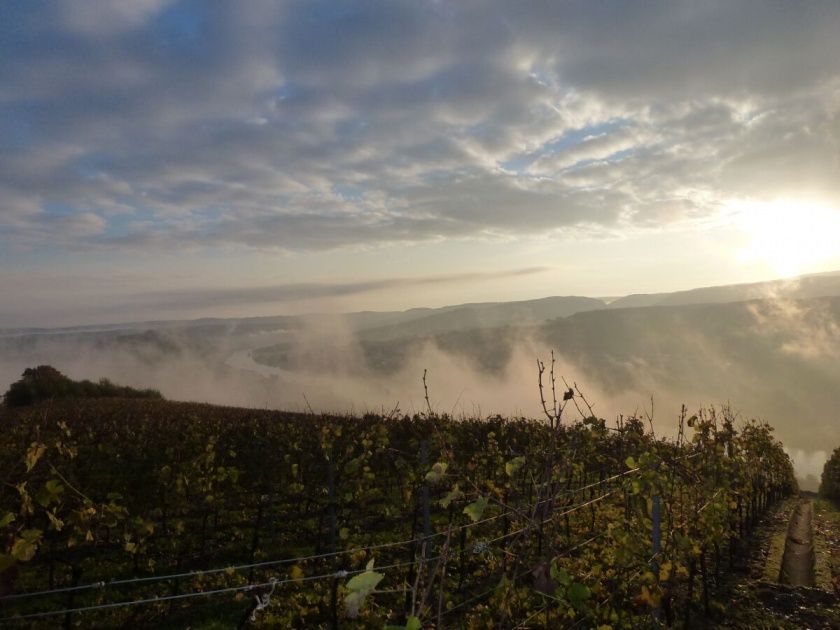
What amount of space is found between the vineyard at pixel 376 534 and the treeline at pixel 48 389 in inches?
890

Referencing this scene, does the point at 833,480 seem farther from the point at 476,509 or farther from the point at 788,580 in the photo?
the point at 476,509

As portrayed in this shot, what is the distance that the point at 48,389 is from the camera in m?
40.9

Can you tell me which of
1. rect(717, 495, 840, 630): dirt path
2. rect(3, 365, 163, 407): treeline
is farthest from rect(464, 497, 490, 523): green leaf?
rect(3, 365, 163, 407): treeline

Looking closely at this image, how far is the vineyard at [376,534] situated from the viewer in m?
5.16

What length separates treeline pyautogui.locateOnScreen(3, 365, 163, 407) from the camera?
4069cm

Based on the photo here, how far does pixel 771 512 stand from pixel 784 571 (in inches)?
448

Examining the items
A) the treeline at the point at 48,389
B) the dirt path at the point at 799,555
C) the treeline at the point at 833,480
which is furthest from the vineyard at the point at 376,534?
the treeline at the point at 48,389

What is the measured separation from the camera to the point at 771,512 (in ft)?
74.3

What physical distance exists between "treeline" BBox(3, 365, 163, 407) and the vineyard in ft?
74.2

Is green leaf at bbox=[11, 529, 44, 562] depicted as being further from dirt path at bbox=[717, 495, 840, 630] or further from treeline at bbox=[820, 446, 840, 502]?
treeline at bbox=[820, 446, 840, 502]

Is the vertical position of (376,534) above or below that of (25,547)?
below

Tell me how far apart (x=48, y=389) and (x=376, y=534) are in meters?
38.3

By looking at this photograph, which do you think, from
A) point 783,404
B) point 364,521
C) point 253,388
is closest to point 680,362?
point 783,404

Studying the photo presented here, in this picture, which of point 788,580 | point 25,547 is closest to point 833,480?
point 788,580
